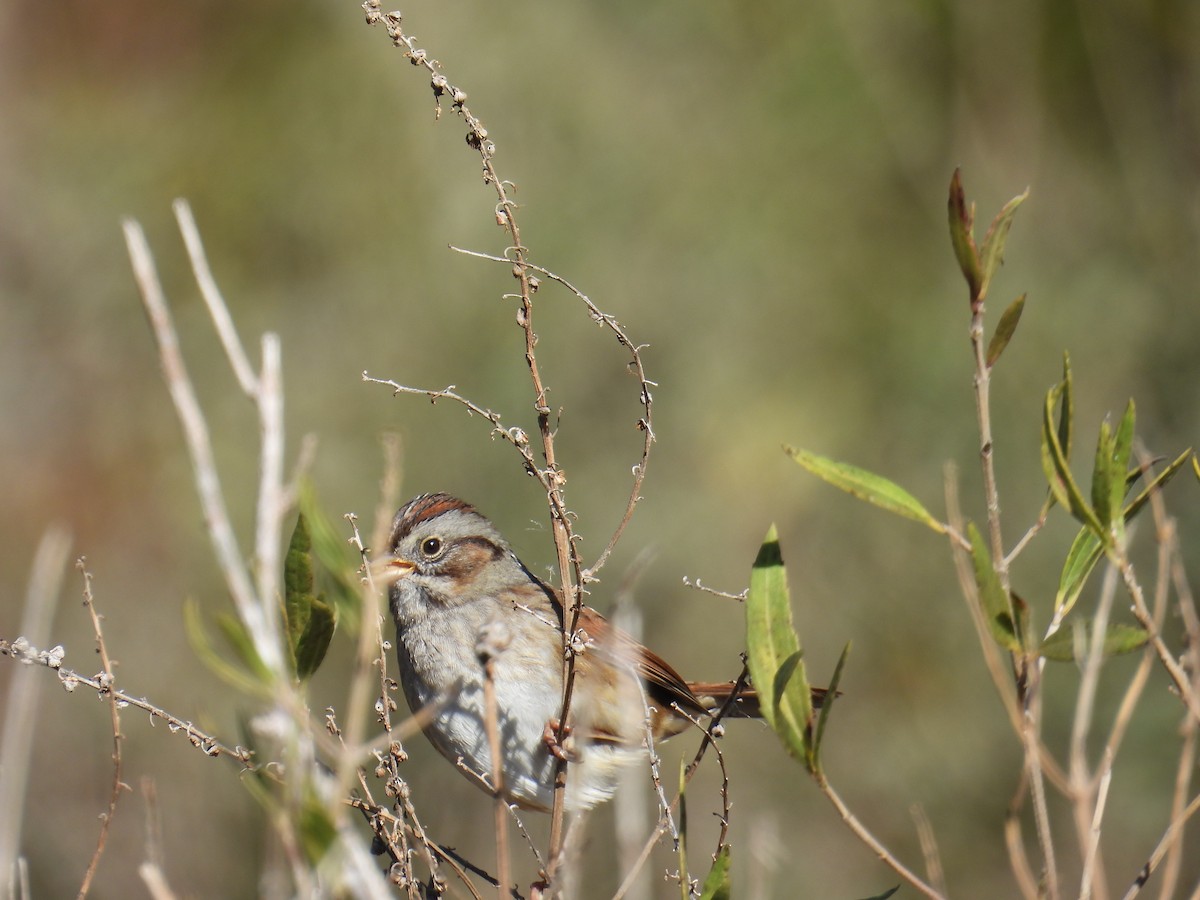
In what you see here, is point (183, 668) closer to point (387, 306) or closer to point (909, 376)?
point (387, 306)

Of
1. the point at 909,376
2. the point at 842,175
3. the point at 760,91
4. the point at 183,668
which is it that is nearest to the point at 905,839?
the point at 909,376

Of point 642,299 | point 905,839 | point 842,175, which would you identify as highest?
point 842,175

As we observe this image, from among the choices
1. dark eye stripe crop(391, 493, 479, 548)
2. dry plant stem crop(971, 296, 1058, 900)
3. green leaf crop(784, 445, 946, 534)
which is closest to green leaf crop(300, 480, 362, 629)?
green leaf crop(784, 445, 946, 534)

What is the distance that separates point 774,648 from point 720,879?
37cm

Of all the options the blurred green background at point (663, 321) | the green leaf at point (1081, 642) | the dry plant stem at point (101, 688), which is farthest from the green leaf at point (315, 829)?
the blurred green background at point (663, 321)

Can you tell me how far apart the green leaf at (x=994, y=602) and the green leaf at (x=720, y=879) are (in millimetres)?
502

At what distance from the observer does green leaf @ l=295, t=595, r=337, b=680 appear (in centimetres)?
191

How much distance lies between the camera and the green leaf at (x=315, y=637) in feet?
6.25

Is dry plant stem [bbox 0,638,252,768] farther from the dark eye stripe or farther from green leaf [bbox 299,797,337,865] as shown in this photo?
the dark eye stripe

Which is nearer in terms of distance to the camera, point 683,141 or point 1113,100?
point 1113,100

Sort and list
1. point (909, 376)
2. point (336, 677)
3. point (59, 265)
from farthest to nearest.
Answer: point (59, 265) → point (909, 376) → point (336, 677)

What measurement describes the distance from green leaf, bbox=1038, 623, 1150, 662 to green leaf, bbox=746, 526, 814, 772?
320 millimetres

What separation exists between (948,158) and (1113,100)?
1.17 meters

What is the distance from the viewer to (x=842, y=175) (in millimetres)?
8883
